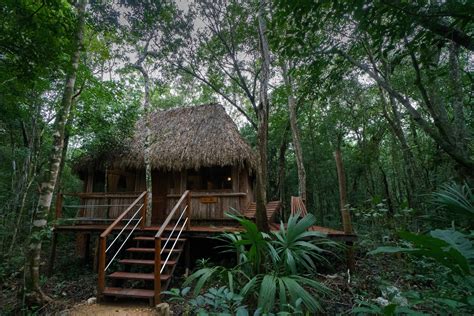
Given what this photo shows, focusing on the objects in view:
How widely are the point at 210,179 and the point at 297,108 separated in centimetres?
441

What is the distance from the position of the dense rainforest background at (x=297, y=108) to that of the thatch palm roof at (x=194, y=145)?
0.83 metres

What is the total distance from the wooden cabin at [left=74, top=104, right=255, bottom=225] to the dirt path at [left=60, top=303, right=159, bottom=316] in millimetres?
3247

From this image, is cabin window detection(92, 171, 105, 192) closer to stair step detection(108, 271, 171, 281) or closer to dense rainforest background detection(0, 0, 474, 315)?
dense rainforest background detection(0, 0, 474, 315)

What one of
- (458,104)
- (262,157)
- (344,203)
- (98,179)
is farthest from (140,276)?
(98,179)

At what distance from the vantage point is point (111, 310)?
390 centimetres

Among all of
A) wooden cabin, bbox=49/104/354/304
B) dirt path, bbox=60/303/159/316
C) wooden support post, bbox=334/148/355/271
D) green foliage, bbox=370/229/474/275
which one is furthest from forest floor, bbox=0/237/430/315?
green foliage, bbox=370/229/474/275

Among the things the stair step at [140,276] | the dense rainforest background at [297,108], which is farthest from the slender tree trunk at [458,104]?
the stair step at [140,276]

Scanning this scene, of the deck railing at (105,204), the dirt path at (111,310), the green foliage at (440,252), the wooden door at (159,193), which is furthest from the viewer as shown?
the wooden door at (159,193)

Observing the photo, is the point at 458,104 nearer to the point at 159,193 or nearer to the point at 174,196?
the point at 174,196

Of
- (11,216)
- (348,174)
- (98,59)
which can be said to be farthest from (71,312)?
(348,174)

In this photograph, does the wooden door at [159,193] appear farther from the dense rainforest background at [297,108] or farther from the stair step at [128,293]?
the stair step at [128,293]

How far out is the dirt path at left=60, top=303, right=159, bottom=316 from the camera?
12.3ft

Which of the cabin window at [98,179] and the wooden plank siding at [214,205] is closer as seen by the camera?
the wooden plank siding at [214,205]

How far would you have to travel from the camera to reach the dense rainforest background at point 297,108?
2.25m
